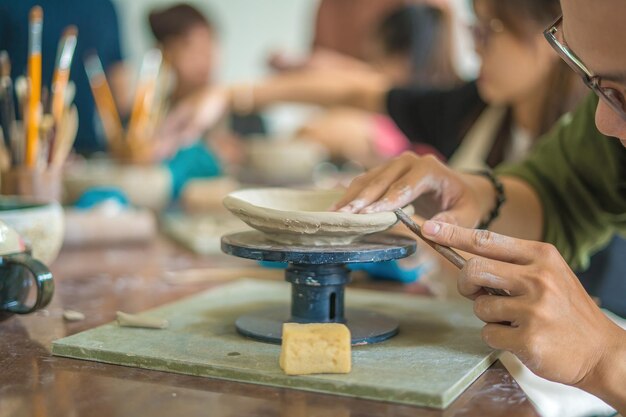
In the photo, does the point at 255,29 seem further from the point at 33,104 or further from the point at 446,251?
the point at 446,251

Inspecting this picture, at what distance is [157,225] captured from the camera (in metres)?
1.81

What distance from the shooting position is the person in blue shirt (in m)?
3.56

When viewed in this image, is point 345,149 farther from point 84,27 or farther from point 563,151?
point 563,151

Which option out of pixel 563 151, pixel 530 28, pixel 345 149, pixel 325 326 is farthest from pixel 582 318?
pixel 345 149

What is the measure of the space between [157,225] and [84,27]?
253cm

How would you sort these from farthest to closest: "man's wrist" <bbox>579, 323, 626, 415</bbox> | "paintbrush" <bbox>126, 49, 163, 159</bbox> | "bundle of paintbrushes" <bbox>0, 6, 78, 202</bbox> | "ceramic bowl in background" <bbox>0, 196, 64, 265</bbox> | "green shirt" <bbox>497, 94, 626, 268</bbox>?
1. "paintbrush" <bbox>126, 49, 163, 159</bbox>
2. "bundle of paintbrushes" <bbox>0, 6, 78, 202</bbox>
3. "green shirt" <bbox>497, 94, 626, 268</bbox>
4. "ceramic bowl in background" <bbox>0, 196, 64, 265</bbox>
5. "man's wrist" <bbox>579, 323, 626, 415</bbox>

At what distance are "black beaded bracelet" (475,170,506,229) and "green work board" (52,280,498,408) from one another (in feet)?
0.51

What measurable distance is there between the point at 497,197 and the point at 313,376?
0.54m

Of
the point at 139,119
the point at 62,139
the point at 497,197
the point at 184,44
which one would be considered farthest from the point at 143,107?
the point at 184,44

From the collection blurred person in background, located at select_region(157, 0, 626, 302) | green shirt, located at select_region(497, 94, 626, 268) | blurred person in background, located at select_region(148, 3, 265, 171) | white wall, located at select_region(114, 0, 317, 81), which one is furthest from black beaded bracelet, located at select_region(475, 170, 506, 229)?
white wall, located at select_region(114, 0, 317, 81)

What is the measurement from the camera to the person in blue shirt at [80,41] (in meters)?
3.56

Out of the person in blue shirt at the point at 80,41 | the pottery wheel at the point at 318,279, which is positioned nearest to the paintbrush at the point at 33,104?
the pottery wheel at the point at 318,279

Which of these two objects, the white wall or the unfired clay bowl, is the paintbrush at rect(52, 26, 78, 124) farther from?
the white wall

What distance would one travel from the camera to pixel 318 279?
34.2 inches
